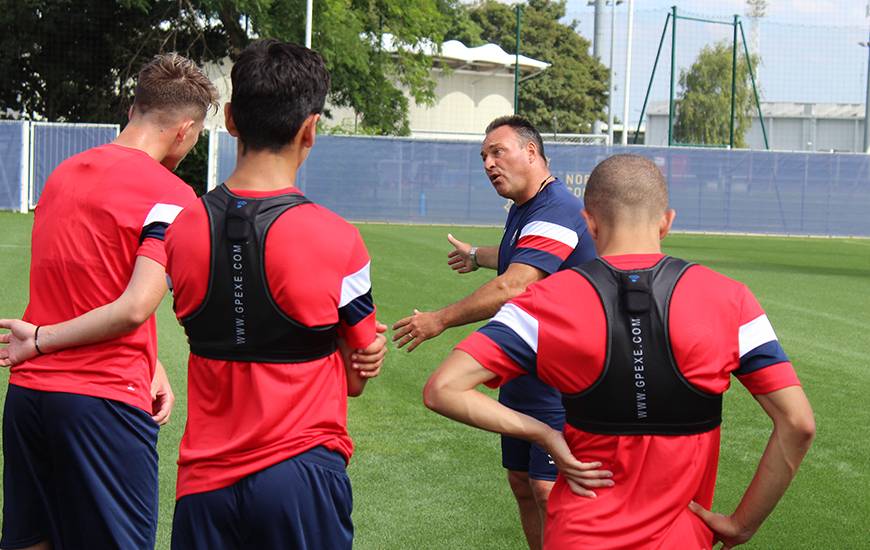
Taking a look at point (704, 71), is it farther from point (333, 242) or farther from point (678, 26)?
point (333, 242)

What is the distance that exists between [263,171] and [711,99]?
1969 inches

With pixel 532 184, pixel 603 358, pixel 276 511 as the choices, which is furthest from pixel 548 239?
pixel 276 511

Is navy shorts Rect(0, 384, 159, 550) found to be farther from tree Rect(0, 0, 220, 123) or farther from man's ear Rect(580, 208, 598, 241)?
tree Rect(0, 0, 220, 123)

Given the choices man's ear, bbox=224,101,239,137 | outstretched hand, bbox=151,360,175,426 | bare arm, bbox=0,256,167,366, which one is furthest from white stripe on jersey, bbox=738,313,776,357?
outstretched hand, bbox=151,360,175,426

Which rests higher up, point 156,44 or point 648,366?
point 156,44

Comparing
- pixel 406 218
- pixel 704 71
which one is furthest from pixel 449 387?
pixel 704 71

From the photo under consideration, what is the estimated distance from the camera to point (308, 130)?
322cm

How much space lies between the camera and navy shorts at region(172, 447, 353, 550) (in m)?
3.06

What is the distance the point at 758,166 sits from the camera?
35500 millimetres

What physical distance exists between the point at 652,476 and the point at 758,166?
3431cm

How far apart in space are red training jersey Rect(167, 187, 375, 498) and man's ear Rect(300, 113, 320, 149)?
174 millimetres

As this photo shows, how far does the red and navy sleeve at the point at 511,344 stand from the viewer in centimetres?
287

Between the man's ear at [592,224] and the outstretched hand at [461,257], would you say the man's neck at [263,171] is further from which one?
the outstretched hand at [461,257]

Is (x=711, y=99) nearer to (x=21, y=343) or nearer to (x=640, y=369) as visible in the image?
(x=21, y=343)
